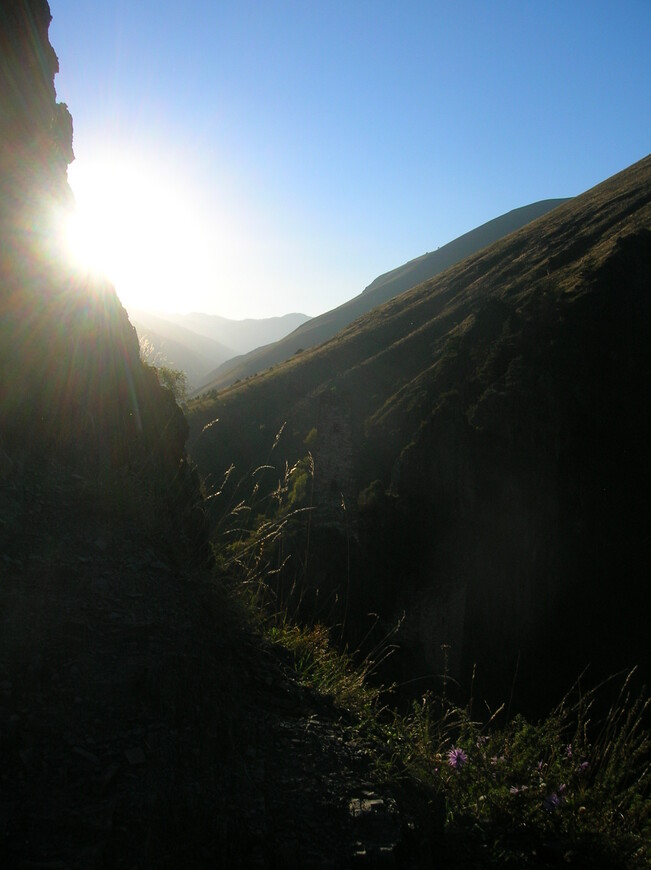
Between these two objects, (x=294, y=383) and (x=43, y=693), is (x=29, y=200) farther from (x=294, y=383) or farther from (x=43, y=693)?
(x=294, y=383)

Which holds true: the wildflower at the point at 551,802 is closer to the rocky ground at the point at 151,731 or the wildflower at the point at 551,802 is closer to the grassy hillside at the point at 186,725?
the grassy hillside at the point at 186,725

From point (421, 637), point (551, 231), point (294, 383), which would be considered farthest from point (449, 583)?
point (551, 231)

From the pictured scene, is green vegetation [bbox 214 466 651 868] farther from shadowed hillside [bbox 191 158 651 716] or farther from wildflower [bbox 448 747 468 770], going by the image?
shadowed hillside [bbox 191 158 651 716]

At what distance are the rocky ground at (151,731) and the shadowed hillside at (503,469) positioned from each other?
58.5 feet

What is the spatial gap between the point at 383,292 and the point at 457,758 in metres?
135

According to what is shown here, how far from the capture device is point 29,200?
215 inches

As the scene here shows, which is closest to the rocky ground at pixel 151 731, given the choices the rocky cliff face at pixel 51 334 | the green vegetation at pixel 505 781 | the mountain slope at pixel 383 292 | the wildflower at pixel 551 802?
the green vegetation at pixel 505 781

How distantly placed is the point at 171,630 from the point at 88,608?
0.44 m

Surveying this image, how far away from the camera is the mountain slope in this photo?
107m

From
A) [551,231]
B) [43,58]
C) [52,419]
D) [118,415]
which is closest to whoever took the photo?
[52,419]

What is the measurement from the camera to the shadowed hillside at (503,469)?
92.3 ft

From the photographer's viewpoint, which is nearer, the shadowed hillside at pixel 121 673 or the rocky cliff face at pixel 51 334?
the shadowed hillside at pixel 121 673

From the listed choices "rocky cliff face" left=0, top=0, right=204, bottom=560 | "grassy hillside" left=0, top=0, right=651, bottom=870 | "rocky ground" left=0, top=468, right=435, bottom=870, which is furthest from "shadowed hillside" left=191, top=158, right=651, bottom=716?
"rocky ground" left=0, top=468, right=435, bottom=870

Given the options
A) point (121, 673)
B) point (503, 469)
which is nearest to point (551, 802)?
point (121, 673)
